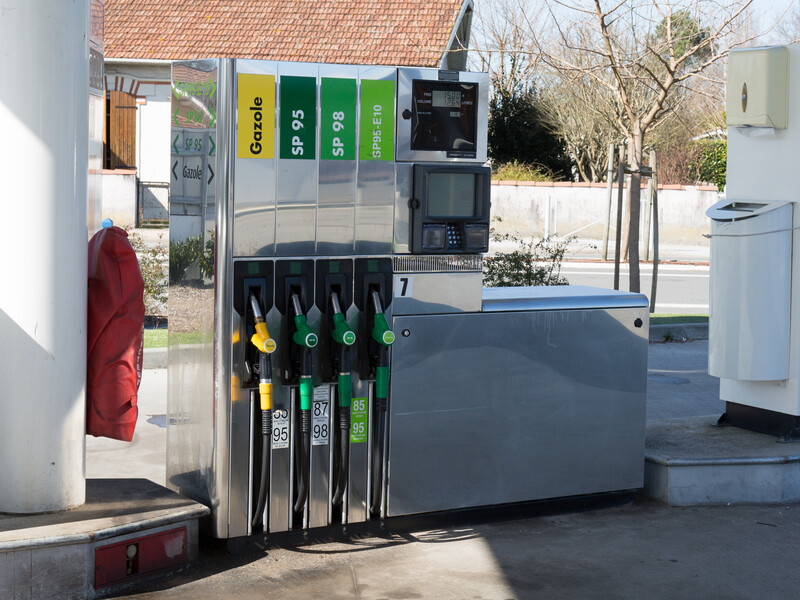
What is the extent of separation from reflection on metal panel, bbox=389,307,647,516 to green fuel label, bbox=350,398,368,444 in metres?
0.15

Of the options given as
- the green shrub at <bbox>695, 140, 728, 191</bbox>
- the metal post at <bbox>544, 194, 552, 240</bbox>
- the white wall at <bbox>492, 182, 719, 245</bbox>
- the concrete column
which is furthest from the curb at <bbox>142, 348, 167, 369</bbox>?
the green shrub at <bbox>695, 140, 728, 191</bbox>

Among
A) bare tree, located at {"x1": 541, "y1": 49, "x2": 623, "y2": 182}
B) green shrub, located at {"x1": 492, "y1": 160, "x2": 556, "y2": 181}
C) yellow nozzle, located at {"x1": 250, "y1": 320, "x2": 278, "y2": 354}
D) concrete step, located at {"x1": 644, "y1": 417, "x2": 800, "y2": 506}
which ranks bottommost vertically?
concrete step, located at {"x1": 644, "y1": 417, "x2": 800, "y2": 506}

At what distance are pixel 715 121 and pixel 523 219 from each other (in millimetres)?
9737

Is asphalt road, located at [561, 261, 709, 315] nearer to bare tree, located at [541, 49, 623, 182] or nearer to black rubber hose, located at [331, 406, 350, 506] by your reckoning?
bare tree, located at [541, 49, 623, 182]

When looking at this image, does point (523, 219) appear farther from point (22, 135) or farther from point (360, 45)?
point (22, 135)

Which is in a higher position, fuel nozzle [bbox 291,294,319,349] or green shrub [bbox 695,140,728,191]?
green shrub [bbox 695,140,728,191]

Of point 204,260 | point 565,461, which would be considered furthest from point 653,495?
point 204,260

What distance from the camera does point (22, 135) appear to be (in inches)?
172

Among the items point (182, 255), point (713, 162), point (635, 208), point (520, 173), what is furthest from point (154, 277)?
point (713, 162)

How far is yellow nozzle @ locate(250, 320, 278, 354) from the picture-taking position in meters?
4.59

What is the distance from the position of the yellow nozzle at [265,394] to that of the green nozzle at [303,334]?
0.24 metres

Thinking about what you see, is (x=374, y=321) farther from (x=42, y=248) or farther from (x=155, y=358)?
(x=155, y=358)

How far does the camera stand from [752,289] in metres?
6.20

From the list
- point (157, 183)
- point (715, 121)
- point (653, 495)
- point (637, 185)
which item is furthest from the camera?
point (715, 121)
